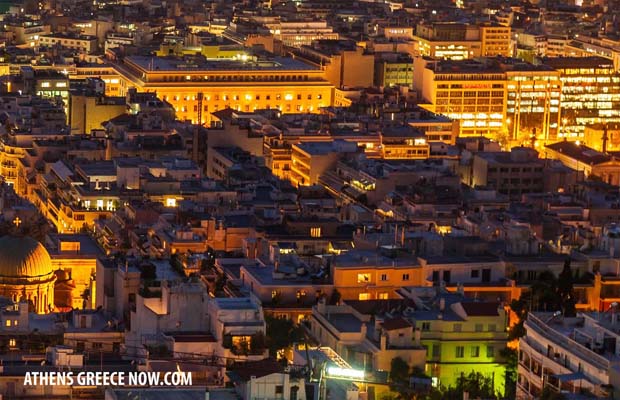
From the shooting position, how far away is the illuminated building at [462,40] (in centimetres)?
11356

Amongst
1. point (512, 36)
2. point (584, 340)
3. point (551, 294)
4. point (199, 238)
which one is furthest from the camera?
point (512, 36)

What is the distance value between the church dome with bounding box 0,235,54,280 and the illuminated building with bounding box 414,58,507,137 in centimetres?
4303

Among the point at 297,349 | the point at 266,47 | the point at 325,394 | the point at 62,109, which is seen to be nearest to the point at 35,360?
the point at 297,349

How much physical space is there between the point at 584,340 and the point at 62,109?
44.7 m

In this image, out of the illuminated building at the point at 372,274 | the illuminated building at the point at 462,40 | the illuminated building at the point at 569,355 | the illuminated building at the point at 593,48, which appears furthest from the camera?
the illuminated building at the point at 593,48

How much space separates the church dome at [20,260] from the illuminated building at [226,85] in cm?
3966

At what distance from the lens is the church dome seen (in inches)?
2170

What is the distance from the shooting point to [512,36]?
398 ft

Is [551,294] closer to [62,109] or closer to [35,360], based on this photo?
[35,360]

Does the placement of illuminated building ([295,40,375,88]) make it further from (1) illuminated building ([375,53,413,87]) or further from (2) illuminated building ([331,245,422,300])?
(2) illuminated building ([331,245,422,300])

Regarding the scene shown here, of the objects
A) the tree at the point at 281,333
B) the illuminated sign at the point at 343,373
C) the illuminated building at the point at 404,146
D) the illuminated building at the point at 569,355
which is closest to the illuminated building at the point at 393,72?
the illuminated building at the point at 404,146

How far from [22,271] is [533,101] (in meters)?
46.8

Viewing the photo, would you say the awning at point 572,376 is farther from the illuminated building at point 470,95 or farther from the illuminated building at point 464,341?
the illuminated building at point 470,95

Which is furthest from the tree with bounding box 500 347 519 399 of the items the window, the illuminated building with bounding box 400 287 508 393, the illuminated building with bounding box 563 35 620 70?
the illuminated building with bounding box 563 35 620 70
